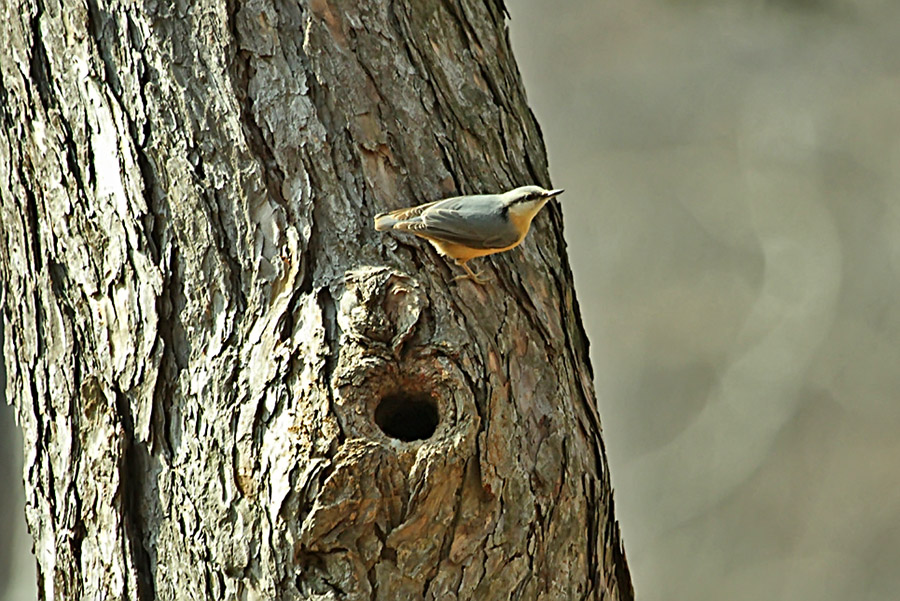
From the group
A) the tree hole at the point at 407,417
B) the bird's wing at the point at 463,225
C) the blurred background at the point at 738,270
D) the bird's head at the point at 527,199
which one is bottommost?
the tree hole at the point at 407,417

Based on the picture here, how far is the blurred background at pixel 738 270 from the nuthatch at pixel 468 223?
364 cm

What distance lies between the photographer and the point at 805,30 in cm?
596

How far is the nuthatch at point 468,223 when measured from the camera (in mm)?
1710

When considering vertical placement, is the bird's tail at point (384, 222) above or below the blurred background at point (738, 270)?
below

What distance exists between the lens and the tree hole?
1.68 m

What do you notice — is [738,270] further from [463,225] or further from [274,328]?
[274,328]

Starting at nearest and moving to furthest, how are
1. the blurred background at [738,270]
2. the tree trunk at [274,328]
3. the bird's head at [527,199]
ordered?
1. the tree trunk at [274,328]
2. the bird's head at [527,199]
3. the blurred background at [738,270]

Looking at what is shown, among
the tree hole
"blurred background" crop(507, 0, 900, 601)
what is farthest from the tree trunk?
"blurred background" crop(507, 0, 900, 601)

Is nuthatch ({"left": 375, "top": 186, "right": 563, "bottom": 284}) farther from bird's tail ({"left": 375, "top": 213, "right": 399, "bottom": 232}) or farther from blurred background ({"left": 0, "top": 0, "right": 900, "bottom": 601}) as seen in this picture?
blurred background ({"left": 0, "top": 0, "right": 900, "bottom": 601})

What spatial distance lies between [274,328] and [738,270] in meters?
4.28

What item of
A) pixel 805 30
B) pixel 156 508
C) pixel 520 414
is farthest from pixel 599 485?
pixel 805 30

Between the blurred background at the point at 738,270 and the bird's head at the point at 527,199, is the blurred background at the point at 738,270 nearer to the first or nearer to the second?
the blurred background at the point at 738,270

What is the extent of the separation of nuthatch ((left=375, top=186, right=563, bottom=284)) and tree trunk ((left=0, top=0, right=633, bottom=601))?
32 mm

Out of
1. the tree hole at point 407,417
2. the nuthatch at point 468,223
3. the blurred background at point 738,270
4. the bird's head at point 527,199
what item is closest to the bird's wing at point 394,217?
the nuthatch at point 468,223
